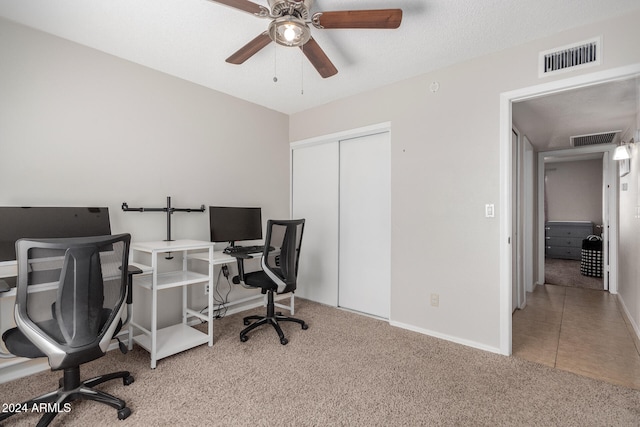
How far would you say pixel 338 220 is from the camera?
3744 millimetres

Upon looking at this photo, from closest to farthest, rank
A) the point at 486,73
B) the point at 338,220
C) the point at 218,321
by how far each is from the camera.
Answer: the point at 486,73 → the point at 218,321 → the point at 338,220

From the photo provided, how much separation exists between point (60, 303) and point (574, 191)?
29.9 feet

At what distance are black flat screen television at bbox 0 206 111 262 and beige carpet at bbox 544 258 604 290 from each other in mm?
6188

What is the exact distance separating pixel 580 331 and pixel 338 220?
265cm

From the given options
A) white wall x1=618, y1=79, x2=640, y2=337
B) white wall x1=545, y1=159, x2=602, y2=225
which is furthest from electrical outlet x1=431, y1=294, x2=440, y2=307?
white wall x1=545, y1=159, x2=602, y2=225

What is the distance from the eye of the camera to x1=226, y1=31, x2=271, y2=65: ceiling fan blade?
1.91 metres

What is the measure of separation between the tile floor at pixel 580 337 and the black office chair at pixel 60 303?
298 cm

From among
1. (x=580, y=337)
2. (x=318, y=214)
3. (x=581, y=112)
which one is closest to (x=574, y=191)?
(x=581, y=112)

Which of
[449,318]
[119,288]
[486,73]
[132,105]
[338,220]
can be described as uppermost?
[486,73]

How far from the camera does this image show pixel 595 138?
14.8 ft

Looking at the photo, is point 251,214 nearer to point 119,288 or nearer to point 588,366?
point 119,288

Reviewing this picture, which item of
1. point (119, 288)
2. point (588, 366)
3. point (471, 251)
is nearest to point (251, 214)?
point (119, 288)

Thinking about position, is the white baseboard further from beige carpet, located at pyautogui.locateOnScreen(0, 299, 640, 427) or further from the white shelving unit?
the white shelving unit

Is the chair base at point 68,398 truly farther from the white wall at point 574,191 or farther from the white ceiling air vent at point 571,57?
the white wall at point 574,191
